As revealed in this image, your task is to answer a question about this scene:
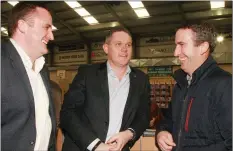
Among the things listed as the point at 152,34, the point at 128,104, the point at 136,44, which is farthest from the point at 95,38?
the point at 128,104

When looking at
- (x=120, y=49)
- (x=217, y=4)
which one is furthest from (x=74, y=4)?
(x=120, y=49)

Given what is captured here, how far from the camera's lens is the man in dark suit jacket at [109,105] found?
2020 millimetres

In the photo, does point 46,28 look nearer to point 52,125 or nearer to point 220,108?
point 52,125

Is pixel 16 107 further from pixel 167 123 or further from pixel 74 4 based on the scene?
pixel 74 4

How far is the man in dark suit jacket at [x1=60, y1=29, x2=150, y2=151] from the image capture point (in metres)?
2.02

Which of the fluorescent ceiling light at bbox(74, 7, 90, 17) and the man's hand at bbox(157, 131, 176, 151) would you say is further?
the fluorescent ceiling light at bbox(74, 7, 90, 17)

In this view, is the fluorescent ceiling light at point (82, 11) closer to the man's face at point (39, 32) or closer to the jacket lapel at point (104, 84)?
the jacket lapel at point (104, 84)

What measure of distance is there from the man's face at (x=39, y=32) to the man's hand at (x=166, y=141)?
1.22 metres

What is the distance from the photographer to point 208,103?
166 centimetres

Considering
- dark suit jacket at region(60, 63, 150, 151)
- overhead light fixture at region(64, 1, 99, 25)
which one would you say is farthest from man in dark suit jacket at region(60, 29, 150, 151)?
overhead light fixture at region(64, 1, 99, 25)

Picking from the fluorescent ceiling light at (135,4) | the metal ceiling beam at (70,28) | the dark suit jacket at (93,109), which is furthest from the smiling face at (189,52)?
the metal ceiling beam at (70,28)

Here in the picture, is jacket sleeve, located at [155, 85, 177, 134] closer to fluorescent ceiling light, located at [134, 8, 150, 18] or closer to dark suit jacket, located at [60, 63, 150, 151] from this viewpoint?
dark suit jacket, located at [60, 63, 150, 151]

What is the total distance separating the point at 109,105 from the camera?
2150 mm

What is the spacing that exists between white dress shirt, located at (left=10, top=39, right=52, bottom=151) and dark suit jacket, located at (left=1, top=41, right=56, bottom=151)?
9 centimetres
